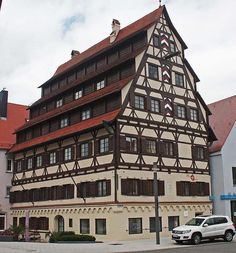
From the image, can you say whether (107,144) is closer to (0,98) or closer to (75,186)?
(75,186)

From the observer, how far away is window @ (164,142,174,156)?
34.6 meters

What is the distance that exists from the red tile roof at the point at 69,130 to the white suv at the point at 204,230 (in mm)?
9689

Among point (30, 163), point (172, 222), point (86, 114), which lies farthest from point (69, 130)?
point (172, 222)

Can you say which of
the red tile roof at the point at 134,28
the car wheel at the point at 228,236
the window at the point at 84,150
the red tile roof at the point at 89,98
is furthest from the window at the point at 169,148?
the red tile roof at the point at 134,28

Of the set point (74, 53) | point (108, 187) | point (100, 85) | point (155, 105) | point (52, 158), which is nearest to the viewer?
point (108, 187)

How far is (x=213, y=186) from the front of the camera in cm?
3853

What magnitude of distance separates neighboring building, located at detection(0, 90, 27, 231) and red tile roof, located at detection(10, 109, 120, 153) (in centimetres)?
193

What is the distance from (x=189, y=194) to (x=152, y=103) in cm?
853

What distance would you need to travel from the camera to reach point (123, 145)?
3122 cm

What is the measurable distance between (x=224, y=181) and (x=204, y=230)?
12693mm

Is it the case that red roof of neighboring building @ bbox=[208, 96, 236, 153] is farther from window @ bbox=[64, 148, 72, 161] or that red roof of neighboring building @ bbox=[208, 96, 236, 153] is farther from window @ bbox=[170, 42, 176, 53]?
window @ bbox=[64, 148, 72, 161]

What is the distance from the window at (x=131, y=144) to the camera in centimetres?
3166

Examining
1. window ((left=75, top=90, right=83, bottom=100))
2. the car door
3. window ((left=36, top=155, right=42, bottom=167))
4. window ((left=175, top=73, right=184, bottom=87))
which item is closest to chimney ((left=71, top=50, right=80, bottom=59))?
window ((left=75, top=90, right=83, bottom=100))

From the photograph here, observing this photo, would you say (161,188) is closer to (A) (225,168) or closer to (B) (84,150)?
(B) (84,150)
